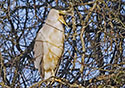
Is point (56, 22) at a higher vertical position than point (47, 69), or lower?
higher

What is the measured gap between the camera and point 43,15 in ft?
17.8

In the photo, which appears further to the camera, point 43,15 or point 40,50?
point 43,15

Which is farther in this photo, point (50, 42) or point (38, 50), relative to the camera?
point (38, 50)

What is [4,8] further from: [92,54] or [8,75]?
[92,54]

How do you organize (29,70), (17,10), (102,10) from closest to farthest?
(102,10) → (29,70) → (17,10)

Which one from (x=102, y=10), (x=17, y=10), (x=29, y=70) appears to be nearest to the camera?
(x=102, y=10)

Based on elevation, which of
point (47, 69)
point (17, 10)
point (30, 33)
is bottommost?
point (47, 69)

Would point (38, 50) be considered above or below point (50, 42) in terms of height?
below

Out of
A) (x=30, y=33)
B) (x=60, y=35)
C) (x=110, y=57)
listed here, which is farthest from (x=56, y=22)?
(x=110, y=57)

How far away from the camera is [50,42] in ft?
15.7

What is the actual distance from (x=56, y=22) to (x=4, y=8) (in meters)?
0.82

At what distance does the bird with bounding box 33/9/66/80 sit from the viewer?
480 centimetres

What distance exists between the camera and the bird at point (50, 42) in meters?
4.80

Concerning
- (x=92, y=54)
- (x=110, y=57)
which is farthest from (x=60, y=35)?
(x=110, y=57)
